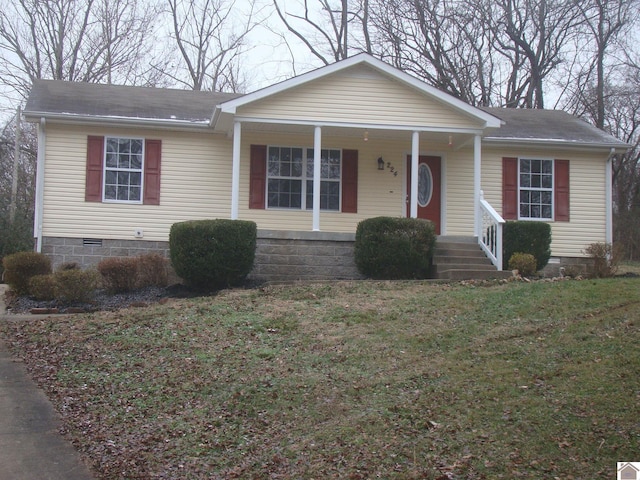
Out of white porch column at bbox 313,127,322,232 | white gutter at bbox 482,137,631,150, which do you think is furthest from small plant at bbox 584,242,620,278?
white porch column at bbox 313,127,322,232

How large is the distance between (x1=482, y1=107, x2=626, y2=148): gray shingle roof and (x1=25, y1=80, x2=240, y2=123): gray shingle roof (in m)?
7.12

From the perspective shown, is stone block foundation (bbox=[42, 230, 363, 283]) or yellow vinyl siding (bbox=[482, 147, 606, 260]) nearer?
stone block foundation (bbox=[42, 230, 363, 283])

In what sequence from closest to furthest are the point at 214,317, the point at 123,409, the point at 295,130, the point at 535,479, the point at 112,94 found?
the point at 535,479
the point at 123,409
the point at 214,317
the point at 295,130
the point at 112,94

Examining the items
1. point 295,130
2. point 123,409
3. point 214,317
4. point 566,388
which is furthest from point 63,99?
point 566,388

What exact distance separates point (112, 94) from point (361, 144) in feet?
20.5

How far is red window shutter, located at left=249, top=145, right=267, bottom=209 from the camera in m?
15.4

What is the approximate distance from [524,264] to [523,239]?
926 mm

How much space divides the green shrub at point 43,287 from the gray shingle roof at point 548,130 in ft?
32.7

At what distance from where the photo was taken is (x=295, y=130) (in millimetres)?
15344

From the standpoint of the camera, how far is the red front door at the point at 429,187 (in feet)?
53.3

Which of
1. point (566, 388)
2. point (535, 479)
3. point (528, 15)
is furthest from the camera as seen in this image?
point (528, 15)

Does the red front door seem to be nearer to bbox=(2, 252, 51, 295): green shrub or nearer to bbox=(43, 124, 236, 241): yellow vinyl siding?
bbox=(43, 124, 236, 241): yellow vinyl siding

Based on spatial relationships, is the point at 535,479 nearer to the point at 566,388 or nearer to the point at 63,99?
the point at 566,388

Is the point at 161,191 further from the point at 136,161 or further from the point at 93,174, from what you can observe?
the point at 93,174
